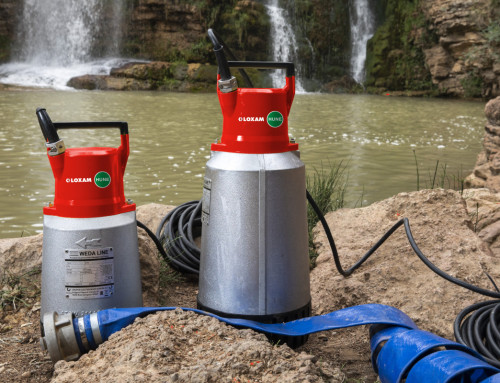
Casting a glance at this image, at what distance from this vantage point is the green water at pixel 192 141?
556 centimetres

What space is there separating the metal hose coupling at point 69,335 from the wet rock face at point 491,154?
3878mm

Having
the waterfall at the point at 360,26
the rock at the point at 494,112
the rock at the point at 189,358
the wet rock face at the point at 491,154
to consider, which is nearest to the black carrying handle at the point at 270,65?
the rock at the point at 189,358

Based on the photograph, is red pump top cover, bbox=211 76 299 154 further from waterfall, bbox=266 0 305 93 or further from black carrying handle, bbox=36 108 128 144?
waterfall, bbox=266 0 305 93

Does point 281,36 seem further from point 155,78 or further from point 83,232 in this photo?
point 83,232

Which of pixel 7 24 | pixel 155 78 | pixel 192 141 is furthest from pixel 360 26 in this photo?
pixel 192 141

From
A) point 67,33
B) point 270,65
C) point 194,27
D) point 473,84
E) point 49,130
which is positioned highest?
point 194,27

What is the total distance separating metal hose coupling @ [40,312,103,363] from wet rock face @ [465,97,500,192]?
3.88 metres

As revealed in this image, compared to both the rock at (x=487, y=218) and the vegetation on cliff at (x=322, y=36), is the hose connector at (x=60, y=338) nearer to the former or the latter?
the rock at (x=487, y=218)

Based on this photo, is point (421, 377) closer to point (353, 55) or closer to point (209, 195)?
point (209, 195)

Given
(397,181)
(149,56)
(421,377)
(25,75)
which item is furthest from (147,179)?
(149,56)

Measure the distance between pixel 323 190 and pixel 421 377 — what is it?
2.06 meters

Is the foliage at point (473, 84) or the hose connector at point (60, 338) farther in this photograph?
the foliage at point (473, 84)

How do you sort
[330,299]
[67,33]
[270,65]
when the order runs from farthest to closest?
[67,33] < [330,299] < [270,65]

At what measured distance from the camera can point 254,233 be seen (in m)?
1.98
